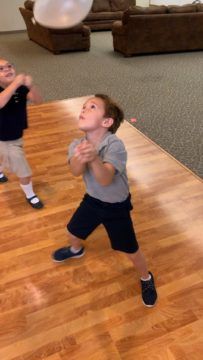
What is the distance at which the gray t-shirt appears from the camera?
112 centimetres

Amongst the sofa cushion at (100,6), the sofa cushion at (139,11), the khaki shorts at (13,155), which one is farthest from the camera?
the sofa cushion at (100,6)

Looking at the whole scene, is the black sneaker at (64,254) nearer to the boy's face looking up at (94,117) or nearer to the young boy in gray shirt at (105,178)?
the young boy in gray shirt at (105,178)

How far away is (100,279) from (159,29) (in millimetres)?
5279

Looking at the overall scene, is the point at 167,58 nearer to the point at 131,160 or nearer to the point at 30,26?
the point at 30,26

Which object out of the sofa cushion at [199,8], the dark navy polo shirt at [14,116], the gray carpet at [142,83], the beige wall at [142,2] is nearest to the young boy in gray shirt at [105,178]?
the dark navy polo shirt at [14,116]

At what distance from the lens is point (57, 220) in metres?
2.04

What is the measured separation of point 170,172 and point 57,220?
99 centimetres

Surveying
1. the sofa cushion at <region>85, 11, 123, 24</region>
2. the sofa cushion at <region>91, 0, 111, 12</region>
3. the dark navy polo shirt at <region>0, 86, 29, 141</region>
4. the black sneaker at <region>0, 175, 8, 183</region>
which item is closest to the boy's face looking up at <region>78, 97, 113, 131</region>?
the dark navy polo shirt at <region>0, 86, 29, 141</region>

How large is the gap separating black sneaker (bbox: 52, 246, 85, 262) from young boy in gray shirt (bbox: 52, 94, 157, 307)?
171 mm

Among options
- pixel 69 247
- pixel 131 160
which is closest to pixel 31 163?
pixel 131 160

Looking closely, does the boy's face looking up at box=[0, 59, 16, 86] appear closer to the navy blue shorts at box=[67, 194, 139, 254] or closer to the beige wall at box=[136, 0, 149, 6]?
the navy blue shorts at box=[67, 194, 139, 254]

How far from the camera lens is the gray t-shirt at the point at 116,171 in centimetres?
112

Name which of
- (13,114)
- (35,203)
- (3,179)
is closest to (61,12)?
(13,114)

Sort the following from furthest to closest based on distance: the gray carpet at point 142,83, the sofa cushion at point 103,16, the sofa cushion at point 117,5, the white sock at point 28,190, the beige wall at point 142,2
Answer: the beige wall at point 142,2 → the sofa cushion at point 117,5 → the sofa cushion at point 103,16 → the gray carpet at point 142,83 → the white sock at point 28,190
